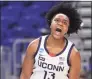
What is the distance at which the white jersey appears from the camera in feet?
15.1

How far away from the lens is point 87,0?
11734 millimetres

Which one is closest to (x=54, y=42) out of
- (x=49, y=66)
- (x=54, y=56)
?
(x=54, y=56)

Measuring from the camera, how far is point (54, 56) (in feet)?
15.3

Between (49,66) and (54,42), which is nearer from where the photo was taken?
(49,66)

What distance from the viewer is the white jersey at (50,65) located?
4613 millimetres

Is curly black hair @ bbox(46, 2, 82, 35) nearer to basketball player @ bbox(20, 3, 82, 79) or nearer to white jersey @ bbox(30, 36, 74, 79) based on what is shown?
Result: basketball player @ bbox(20, 3, 82, 79)

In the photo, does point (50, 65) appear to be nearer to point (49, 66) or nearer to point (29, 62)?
point (49, 66)

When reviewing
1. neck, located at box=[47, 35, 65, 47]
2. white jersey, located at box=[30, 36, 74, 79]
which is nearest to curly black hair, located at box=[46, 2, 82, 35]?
neck, located at box=[47, 35, 65, 47]

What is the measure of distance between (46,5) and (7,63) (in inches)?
108

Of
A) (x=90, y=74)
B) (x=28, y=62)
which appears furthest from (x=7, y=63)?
(x=28, y=62)

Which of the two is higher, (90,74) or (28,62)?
(28,62)

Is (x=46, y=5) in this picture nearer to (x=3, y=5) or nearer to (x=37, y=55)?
(x=3, y=5)

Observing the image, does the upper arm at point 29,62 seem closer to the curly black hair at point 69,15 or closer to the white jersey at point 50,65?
the white jersey at point 50,65

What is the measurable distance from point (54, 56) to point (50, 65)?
4.2 inches
